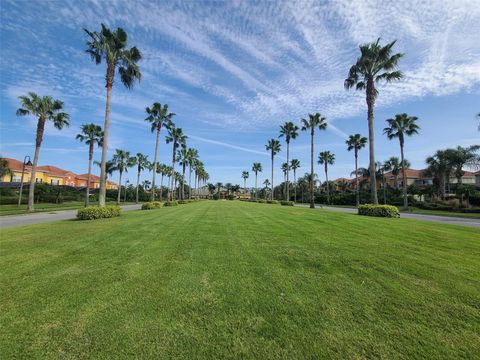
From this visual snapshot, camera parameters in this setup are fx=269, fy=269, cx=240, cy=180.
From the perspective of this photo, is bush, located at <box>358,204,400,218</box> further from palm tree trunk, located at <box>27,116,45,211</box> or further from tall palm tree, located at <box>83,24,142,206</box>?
palm tree trunk, located at <box>27,116,45,211</box>

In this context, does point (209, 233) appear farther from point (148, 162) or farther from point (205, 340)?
point (148, 162)

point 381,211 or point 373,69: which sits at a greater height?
point 373,69

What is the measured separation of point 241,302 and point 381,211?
54.2 feet

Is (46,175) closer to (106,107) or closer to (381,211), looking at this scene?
(106,107)

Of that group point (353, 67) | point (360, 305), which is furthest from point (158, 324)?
point (353, 67)

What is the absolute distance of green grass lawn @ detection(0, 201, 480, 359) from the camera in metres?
2.91

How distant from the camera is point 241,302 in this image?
384 centimetres

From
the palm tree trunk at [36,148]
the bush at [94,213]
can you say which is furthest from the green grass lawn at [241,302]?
the palm tree trunk at [36,148]

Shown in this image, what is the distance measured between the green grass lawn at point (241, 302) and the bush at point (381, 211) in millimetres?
11009

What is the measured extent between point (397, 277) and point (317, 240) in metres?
3.05

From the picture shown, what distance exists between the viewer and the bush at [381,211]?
17312mm

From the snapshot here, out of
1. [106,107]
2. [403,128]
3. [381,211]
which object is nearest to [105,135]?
[106,107]

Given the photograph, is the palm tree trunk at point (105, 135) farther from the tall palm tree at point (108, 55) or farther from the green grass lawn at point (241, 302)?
the green grass lawn at point (241, 302)

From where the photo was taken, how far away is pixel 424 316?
348 cm
